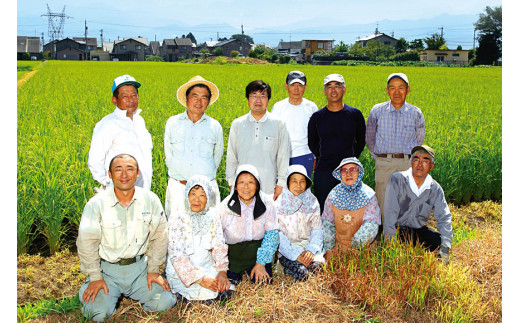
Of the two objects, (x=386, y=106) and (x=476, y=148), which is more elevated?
(x=386, y=106)

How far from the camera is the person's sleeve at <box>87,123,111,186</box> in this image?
10.9ft

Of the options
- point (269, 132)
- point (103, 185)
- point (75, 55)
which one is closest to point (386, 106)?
point (269, 132)

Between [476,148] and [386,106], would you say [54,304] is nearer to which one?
[386,106]

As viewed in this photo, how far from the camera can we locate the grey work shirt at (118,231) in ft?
9.41

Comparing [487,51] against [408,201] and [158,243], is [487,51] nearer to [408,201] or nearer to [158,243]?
[408,201]

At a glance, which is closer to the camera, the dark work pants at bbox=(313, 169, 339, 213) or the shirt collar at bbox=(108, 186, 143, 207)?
the shirt collar at bbox=(108, 186, 143, 207)

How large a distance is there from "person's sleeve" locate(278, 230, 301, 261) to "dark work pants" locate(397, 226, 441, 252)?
0.96 metres

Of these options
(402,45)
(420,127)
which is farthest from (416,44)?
(420,127)

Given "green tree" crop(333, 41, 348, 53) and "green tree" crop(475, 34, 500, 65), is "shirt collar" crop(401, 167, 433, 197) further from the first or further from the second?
"green tree" crop(333, 41, 348, 53)

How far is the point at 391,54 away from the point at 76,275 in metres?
49.8

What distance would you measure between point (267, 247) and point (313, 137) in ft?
4.10

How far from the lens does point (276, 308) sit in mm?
2871

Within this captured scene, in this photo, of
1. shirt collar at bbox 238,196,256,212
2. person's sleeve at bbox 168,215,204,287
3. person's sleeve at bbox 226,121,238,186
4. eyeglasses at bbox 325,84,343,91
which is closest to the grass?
person's sleeve at bbox 168,215,204,287

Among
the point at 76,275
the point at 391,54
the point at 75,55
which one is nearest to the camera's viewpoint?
the point at 76,275
